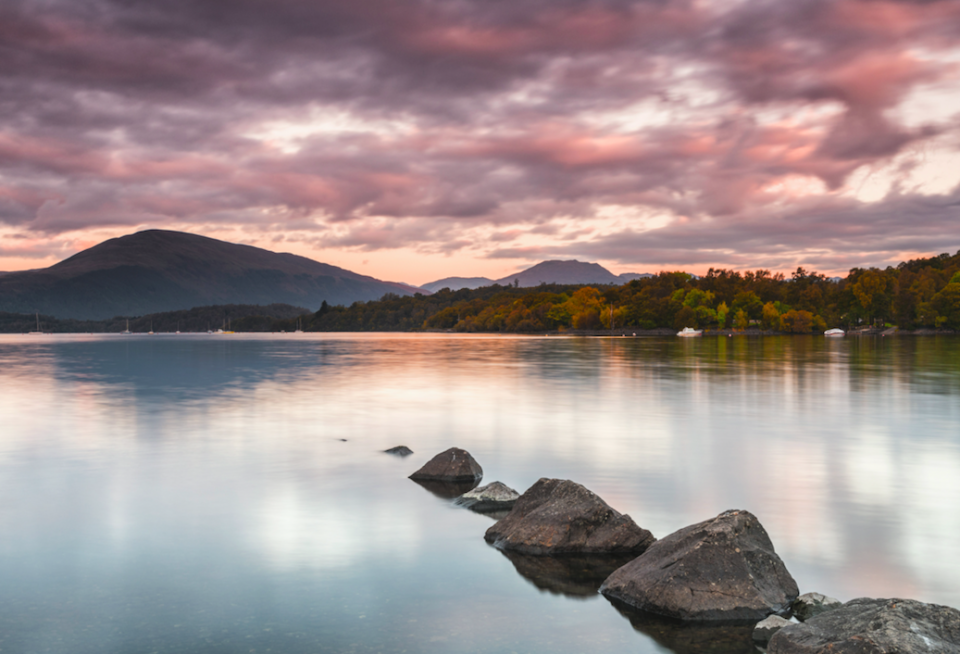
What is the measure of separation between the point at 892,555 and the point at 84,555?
12.3m

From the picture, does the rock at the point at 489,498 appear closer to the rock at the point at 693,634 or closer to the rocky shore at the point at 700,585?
the rocky shore at the point at 700,585

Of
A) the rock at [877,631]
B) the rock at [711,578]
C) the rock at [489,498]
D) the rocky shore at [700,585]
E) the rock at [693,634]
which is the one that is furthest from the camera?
the rock at [489,498]

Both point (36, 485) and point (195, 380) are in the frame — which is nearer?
point (36, 485)

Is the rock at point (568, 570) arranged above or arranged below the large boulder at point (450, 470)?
below

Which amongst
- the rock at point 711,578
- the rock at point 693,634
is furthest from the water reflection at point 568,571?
the rock at point 693,634

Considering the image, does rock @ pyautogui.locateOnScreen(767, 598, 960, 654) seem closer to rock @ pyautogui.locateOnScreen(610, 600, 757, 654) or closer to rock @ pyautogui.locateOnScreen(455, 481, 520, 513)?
rock @ pyautogui.locateOnScreen(610, 600, 757, 654)

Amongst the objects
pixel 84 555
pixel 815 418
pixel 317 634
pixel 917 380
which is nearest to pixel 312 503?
pixel 84 555

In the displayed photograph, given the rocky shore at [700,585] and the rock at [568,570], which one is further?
the rock at [568,570]

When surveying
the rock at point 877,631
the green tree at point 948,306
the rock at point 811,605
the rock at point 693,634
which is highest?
the green tree at point 948,306

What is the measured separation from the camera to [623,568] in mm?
9492

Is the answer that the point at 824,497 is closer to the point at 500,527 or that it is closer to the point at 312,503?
the point at 500,527

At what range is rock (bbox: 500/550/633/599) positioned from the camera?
367 inches

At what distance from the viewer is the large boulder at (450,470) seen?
1591 cm

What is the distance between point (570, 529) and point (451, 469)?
5540 millimetres
